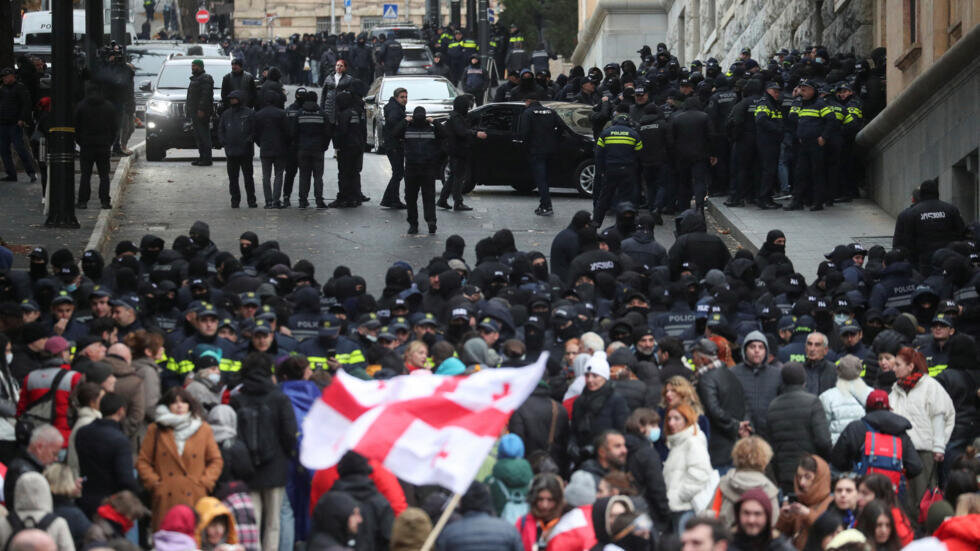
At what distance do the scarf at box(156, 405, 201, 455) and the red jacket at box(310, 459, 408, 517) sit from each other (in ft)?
2.66

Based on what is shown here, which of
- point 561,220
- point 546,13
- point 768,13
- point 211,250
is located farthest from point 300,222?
point 546,13

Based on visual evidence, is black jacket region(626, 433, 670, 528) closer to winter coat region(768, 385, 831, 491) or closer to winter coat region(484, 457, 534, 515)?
winter coat region(484, 457, 534, 515)

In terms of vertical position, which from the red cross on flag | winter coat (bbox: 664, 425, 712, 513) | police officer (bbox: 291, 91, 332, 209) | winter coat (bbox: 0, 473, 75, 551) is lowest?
winter coat (bbox: 664, 425, 712, 513)

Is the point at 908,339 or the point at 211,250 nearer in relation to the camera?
the point at 908,339

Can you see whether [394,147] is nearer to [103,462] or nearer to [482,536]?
[103,462]

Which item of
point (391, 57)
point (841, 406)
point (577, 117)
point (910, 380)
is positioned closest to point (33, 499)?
point (841, 406)

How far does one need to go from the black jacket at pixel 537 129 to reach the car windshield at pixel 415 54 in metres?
24.2

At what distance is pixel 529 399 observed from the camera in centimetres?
1170

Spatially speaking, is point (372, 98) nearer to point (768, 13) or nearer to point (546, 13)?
point (768, 13)

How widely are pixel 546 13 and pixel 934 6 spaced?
109 feet

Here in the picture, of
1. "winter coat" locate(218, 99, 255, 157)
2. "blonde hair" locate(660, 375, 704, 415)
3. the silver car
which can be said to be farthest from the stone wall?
"blonde hair" locate(660, 375, 704, 415)

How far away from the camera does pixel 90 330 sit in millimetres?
13375

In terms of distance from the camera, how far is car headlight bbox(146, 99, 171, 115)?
30.1 metres

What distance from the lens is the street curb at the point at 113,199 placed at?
21.6 metres
